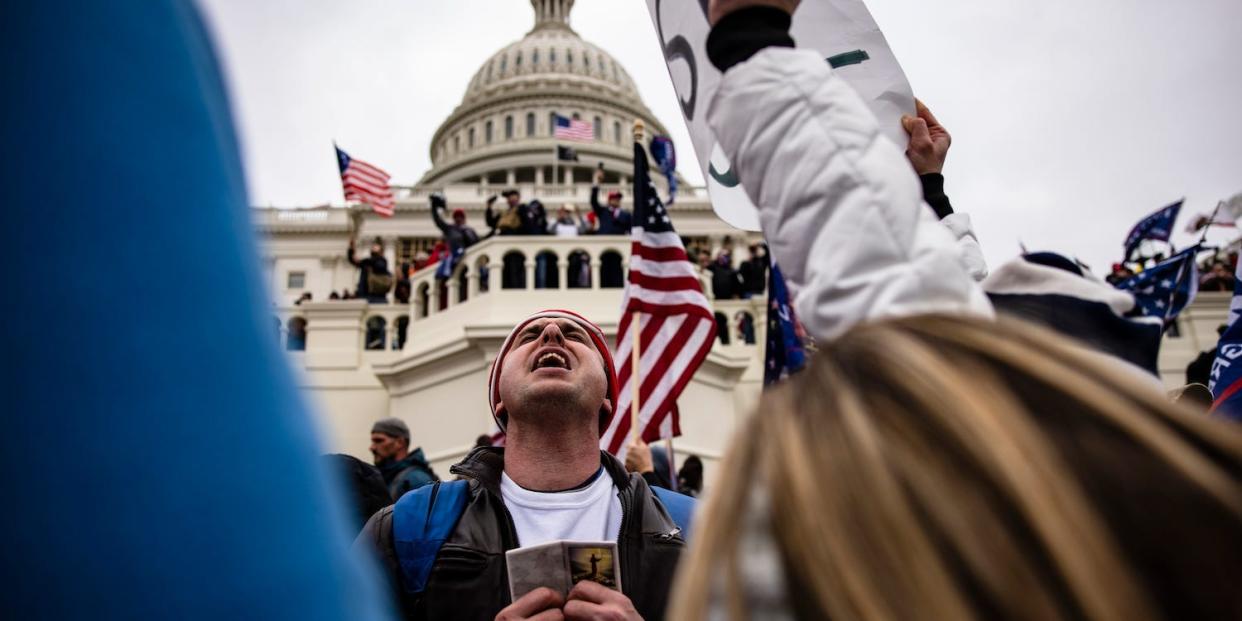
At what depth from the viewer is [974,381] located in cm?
70

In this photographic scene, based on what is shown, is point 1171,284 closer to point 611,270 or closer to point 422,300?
point 611,270

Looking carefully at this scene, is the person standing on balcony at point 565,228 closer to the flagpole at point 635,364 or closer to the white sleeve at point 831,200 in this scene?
the flagpole at point 635,364

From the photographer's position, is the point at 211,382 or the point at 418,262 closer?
the point at 211,382

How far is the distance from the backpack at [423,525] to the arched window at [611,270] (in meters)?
12.8

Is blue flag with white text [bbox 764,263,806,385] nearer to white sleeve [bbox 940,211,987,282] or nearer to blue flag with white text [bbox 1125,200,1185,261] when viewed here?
white sleeve [bbox 940,211,987,282]

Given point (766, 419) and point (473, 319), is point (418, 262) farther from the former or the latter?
point (766, 419)

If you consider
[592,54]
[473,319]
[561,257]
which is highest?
[592,54]

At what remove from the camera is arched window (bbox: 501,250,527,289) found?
14.8 metres

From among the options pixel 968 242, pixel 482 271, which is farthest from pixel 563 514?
pixel 482 271

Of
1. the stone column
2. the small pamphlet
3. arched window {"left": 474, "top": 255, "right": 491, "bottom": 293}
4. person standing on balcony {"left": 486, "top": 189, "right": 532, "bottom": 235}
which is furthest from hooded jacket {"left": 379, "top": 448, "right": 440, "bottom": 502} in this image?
the stone column

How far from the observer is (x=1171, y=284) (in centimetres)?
660

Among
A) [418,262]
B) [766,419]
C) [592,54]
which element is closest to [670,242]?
[766,419]

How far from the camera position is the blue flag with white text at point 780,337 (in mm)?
5551

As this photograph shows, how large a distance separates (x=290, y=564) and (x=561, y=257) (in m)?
14.4
